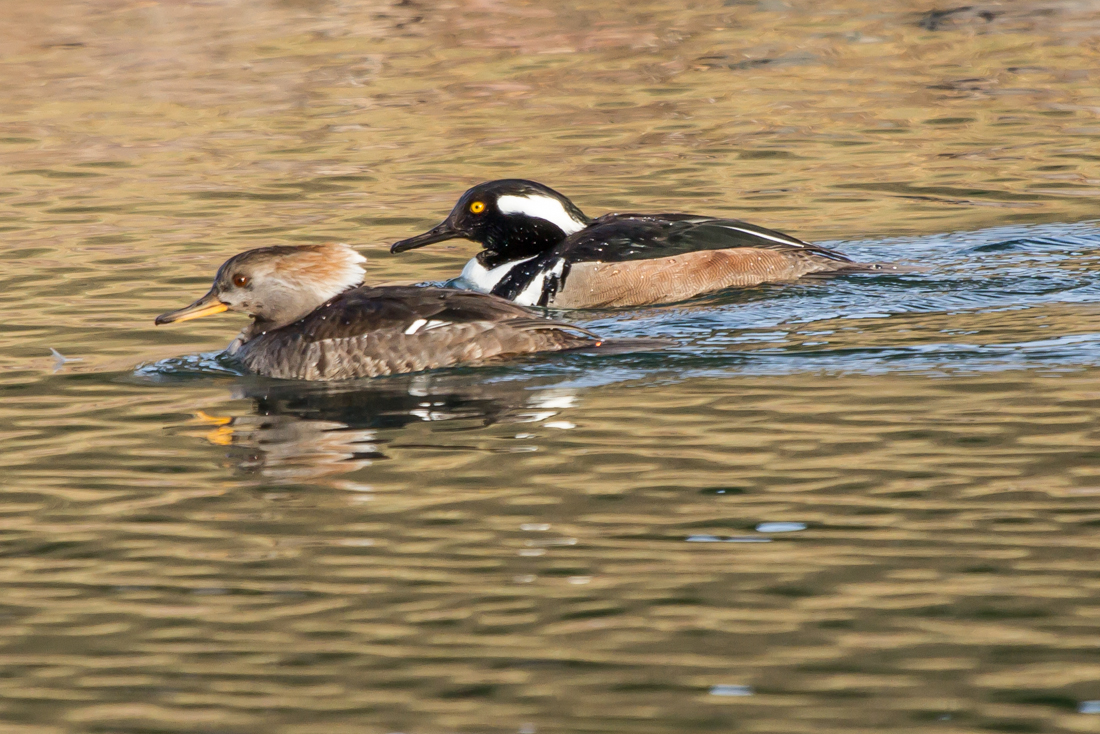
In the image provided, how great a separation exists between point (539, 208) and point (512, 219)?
211 mm

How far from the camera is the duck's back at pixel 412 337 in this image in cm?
874

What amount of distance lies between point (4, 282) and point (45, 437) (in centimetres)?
443

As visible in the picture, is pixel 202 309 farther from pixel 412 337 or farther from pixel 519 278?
pixel 519 278

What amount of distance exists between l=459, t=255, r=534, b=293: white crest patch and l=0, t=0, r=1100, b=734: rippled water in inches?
33.6

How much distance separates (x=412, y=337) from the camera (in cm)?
875

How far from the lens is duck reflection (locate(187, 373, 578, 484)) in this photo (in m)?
7.20

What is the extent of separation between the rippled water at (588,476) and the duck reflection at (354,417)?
3 cm

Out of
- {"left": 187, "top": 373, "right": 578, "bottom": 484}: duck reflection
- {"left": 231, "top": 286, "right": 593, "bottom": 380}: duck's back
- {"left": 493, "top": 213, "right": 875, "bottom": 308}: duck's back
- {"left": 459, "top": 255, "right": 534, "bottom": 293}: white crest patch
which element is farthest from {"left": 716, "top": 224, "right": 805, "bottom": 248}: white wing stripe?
{"left": 187, "top": 373, "right": 578, "bottom": 484}: duck reflection

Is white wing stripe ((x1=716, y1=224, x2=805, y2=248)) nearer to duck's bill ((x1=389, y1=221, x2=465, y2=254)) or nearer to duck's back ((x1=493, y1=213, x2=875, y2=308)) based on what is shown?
duck's back ((x1=493, y1=213, x2=875, y2=308))

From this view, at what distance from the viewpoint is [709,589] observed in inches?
213

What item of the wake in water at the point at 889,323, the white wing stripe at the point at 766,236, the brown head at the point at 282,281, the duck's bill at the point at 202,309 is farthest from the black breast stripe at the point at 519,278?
the duck's bill at the point at 202,309

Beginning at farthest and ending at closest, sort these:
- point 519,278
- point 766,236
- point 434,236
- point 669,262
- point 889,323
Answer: point 434,236, point 519,278, point 669,262, point 766,236, point 889,323

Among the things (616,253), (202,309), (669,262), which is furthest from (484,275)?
(202,309)

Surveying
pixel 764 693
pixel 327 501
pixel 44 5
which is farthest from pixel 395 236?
pixel 44 5
